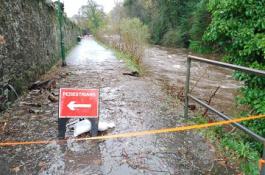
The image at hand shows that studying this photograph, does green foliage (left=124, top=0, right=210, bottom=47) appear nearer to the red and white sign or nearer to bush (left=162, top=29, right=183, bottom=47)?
bush (left=162, top=29, right=183, bottom=47)

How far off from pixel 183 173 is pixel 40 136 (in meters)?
2.00

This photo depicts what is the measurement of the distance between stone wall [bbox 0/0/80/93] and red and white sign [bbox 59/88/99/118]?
5.49ft

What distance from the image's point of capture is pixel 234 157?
10.9 feet

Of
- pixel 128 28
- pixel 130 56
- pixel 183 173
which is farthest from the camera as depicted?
pixel 128 28

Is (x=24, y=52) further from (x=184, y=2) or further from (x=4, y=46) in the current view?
(x=184, y=2)

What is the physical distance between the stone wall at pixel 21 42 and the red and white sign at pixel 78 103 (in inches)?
65.9

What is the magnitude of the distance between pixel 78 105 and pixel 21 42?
2.97m

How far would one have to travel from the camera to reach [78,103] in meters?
3.50

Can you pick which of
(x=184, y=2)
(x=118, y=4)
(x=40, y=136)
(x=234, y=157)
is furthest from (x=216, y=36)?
(x=118, y=4)

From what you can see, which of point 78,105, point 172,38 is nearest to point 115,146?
point 78,105

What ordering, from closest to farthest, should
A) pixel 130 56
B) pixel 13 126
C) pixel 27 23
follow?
pixel 13 126 → pixel 27 23 → pixel 130 56

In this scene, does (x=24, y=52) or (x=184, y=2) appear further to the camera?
(x=184, y=2)

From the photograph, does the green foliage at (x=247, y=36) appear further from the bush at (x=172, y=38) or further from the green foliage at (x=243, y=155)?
Result: the bush at (x=172, y=38)

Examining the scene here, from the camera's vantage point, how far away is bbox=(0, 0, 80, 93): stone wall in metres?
4.77
